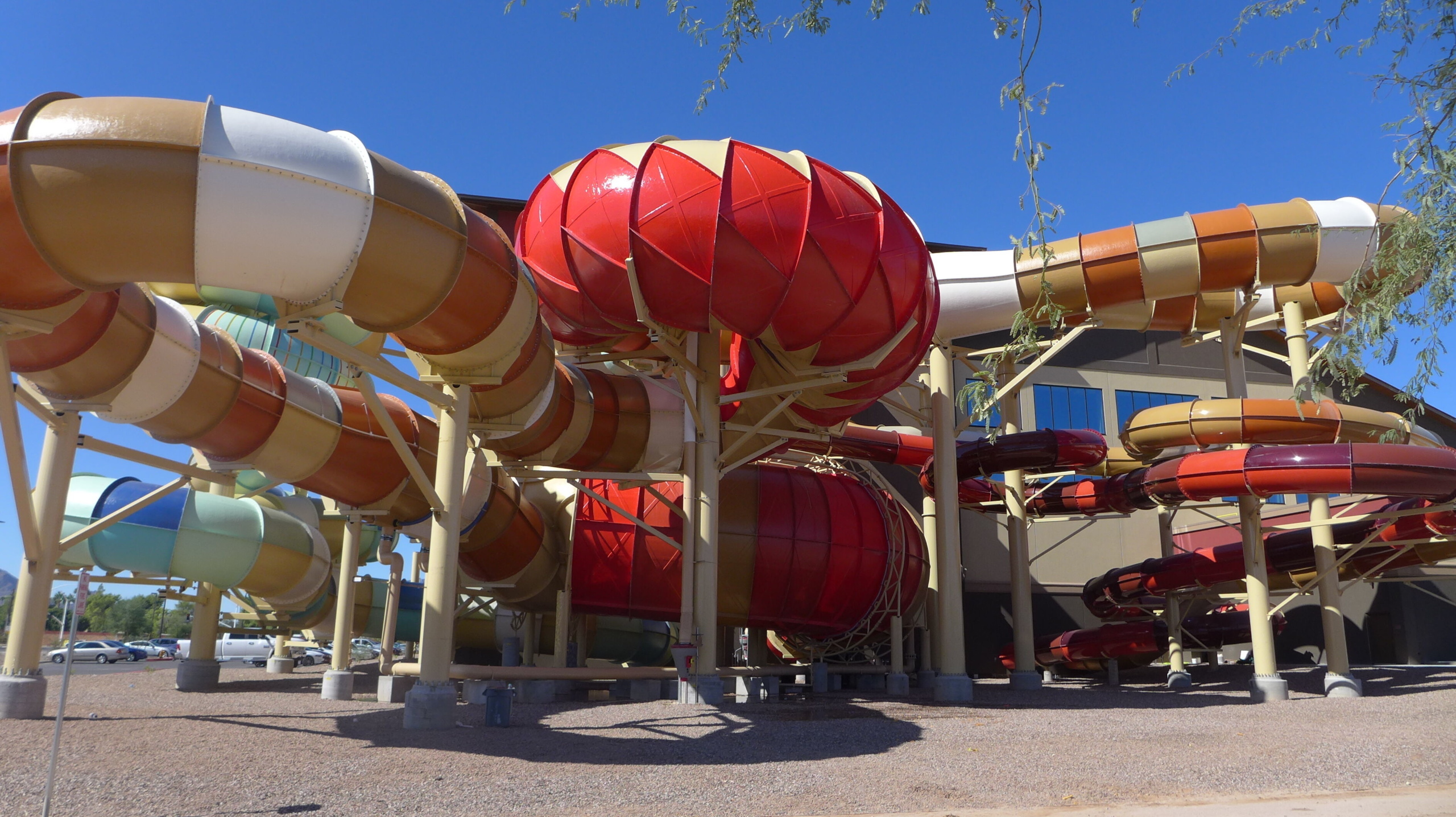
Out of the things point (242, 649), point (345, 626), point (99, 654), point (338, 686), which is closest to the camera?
point (338, 686)

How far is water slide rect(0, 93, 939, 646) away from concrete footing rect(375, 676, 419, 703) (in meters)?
2.29

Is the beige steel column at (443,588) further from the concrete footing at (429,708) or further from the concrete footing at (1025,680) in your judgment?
the concrete footing at (1025,680)

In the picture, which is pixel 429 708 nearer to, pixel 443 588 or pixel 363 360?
pixel 443 588

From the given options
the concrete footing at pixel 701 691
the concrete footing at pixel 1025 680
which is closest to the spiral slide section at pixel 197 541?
the concrete footing at pixel 701 691

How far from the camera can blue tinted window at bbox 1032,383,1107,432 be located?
107 feet

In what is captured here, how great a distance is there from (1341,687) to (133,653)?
4784cm

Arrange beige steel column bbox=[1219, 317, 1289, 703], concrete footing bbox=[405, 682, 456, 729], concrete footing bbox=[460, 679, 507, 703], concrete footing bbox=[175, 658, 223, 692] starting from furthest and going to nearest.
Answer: concrete footing bbox=[175, 658, 223, 692] < beige steel column bbox=[1219, 317, 1289, 703] < concrete footing bbox=[460, 679, 507, 703] < concrete footing bbox=[405, 682, 456, 729]

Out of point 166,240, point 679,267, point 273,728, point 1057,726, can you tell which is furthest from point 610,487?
point 166,240

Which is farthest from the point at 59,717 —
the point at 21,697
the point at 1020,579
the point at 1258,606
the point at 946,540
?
the point at 1258,606

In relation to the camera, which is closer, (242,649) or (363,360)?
(363,360)

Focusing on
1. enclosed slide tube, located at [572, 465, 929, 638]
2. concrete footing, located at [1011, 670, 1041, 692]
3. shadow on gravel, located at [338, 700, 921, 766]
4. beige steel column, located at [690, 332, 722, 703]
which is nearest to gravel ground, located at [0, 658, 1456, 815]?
shadow on gravel, located at [338, 700, 921, 766]

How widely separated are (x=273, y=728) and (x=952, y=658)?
441 inches

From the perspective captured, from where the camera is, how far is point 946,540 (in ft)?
58.7

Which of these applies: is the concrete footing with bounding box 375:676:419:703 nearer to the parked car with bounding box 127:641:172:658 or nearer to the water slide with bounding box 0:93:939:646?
the water slide with bounding box 0:93:939:646
